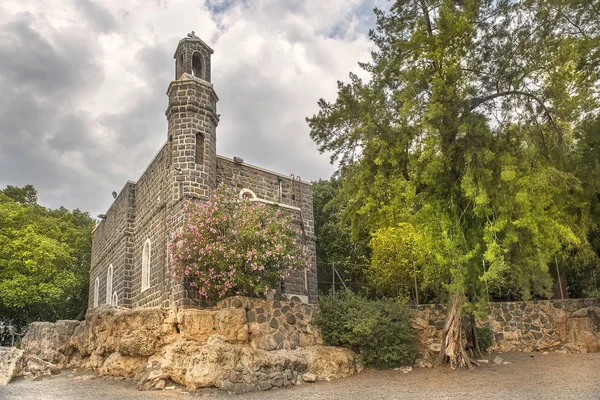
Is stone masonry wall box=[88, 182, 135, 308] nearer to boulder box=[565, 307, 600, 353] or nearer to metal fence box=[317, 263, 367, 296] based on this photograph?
metal fence box=[317, 263, 367, 296]

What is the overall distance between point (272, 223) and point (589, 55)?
8955mm

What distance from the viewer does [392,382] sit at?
10.8 meters

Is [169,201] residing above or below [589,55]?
below

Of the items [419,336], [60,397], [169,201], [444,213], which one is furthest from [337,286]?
[60,397]

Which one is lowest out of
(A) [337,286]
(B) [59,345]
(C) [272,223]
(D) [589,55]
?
(B) [59,345]

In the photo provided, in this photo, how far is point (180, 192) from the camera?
15.6 metres

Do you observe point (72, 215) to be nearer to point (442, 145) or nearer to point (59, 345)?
point (59, 345)

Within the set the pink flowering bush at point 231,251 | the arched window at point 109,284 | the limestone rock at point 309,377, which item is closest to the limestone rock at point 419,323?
the pink flowering bush at point 231,251

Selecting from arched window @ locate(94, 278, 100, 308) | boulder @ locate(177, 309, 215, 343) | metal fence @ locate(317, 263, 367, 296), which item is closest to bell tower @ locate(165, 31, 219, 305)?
boulder @ locate(177, 309, 215, 343)

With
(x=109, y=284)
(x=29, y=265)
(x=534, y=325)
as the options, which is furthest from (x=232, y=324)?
(x=29, y=265)

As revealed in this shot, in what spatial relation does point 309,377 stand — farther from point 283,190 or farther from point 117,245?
point 117,245

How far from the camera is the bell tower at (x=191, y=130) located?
51.6ft

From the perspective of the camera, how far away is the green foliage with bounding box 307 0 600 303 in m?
11.0

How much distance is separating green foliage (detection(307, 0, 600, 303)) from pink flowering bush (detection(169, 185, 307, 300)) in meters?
2.48
